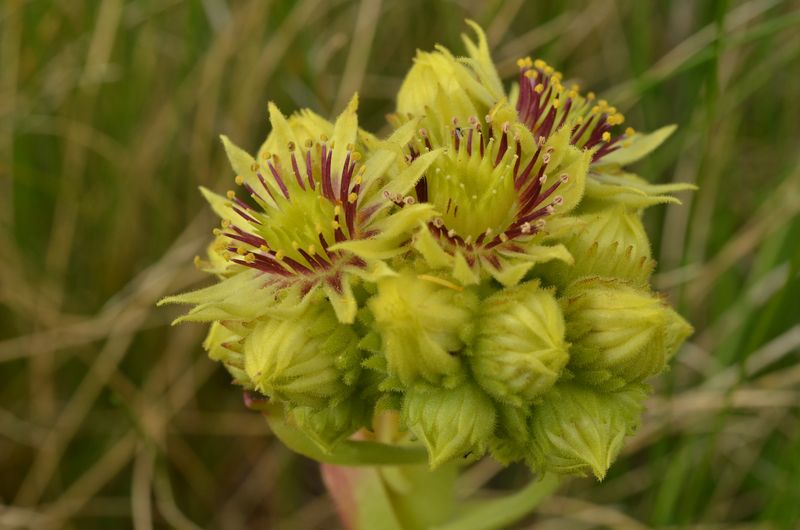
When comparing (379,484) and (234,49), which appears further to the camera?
(234,49)

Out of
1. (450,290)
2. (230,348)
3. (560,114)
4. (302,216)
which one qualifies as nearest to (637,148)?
(560,114)

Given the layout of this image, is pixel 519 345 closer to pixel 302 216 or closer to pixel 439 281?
pixel 439 281

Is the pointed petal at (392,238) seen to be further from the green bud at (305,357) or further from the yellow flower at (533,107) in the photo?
the yellow flower at (533,107)

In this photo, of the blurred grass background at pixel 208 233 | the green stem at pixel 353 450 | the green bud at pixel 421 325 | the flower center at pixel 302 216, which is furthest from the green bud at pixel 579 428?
the blurred grass background at pixel 208 233

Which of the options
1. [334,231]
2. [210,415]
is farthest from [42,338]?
[334,231]

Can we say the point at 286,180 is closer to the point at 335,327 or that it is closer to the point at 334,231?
the point at 334,231

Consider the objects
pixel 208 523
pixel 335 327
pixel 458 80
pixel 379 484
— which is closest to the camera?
pixel 335 327
